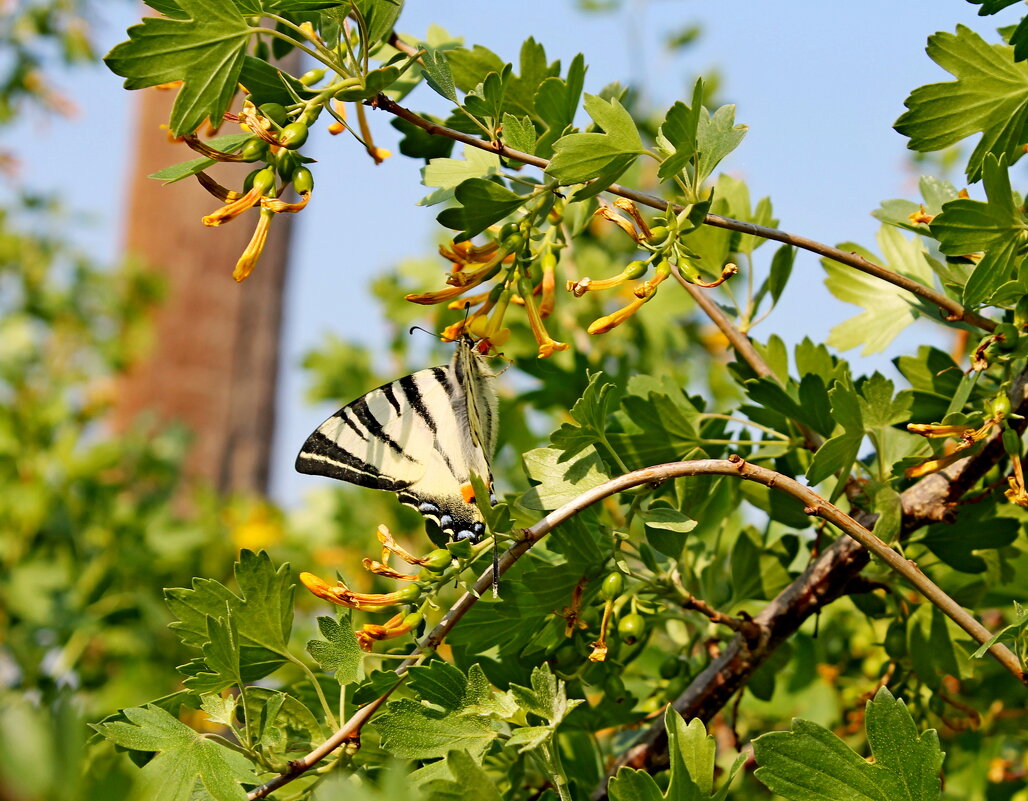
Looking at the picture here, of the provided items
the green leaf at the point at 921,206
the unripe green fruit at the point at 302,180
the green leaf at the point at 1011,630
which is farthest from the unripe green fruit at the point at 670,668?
the unripe green fruit at the point at 302,180

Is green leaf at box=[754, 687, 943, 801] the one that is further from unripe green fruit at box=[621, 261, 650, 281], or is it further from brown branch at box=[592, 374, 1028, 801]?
unripe green fruit at box=[621, 261, 650, 281]

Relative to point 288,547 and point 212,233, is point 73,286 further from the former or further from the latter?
point 288,547

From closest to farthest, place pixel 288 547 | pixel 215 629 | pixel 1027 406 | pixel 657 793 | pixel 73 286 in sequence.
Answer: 1. pixel 657 793
2. pixel 215 629
3. pixel 1027 406
4. pixel 288 547
5. pixel 73 286

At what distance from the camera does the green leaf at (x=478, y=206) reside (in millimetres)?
802

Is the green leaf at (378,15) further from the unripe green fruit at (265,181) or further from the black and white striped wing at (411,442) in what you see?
the black and white striped wing at (411,442)

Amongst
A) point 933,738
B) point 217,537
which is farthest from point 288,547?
point 933,738

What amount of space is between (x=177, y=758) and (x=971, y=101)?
2.60 feet

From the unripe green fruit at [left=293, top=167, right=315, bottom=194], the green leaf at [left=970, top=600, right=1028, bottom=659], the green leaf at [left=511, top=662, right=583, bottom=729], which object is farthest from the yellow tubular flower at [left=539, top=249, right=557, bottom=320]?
the green leaf at [left=970, top=600, right=1028, bottom=659]

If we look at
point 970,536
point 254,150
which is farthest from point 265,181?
point 970,536

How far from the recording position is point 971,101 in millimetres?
831

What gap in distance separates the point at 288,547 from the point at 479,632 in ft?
8.11

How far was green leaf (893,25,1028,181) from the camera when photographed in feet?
2.69

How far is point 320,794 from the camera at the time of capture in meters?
0.73

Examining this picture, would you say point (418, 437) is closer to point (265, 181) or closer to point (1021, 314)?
point (265, 181)
